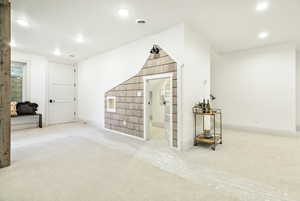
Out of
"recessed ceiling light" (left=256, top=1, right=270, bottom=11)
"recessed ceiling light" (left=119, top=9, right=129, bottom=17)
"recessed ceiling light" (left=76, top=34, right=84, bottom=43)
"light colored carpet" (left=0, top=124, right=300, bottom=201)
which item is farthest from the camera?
"recessed ceiling light" (left=76, top=34, right=84, bottom=43)

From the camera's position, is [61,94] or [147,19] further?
[61,94]

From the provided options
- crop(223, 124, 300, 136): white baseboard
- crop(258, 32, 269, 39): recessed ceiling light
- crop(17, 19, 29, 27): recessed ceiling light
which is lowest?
crop(223, 124, 300, 136): white baseboard

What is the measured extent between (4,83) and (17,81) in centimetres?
417

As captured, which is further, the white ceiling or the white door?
the white door

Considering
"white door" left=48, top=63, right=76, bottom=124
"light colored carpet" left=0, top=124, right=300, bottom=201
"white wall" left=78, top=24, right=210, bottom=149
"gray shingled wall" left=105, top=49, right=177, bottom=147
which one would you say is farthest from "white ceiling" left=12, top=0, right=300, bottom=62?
"light colored carpet" left=0, top=124, right=300, bottom=201

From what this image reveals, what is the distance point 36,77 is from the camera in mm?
6094

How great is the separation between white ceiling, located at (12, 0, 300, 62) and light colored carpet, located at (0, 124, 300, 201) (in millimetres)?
2907

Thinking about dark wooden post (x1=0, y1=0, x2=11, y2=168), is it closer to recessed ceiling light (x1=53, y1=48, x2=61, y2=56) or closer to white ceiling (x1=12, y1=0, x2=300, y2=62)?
white ceiling (x1=12, y1=0, x2=300, y2=62)

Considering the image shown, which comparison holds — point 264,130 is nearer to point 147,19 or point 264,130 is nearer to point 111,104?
point 147,19

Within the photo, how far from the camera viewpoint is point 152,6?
2.82 meters

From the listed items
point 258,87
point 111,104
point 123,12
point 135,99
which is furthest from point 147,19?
point 258,87

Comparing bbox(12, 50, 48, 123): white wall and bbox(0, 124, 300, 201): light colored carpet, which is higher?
bbox(12, 50, 48, 123): white wall

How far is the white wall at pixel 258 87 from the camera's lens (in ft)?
15.2

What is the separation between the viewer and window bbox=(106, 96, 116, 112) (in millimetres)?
5280
